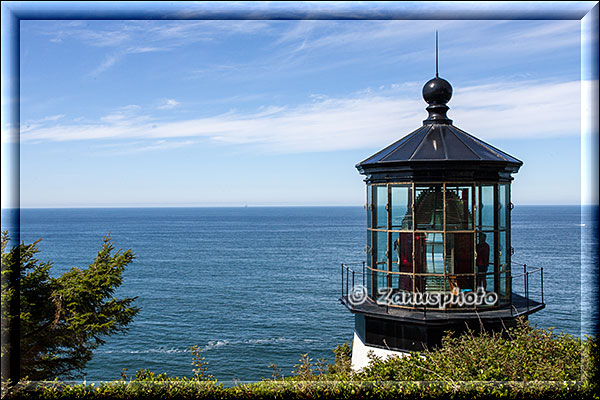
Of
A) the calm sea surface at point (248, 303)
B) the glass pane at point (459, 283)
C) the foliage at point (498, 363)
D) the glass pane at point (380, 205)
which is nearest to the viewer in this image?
the foliage at point (498, 363)

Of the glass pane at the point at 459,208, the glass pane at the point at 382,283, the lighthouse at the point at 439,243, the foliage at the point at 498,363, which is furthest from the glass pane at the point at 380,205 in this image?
the foliage at the point at 498,363

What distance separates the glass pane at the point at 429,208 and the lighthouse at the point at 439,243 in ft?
0.04

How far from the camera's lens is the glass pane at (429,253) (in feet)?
25.1

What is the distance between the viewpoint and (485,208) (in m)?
7.78

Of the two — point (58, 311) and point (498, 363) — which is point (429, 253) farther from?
point (58, 311)

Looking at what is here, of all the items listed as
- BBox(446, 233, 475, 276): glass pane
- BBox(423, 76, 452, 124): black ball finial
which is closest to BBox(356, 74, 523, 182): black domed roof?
BBox(423, 76, 452, 124): black ball finial

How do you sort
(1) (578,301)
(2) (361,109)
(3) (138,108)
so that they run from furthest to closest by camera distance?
(3) (138,108) → (1) (578,301) → (2) (361,109)

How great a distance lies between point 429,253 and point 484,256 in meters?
0.82

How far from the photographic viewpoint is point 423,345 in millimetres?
7547

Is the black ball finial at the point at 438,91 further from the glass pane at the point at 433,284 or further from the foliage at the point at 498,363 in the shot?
the foliage at the point at 498,363

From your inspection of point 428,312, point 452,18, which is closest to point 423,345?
point 428,312

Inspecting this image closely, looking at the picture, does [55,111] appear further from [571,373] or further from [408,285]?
[571,373]

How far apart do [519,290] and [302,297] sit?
1378cm

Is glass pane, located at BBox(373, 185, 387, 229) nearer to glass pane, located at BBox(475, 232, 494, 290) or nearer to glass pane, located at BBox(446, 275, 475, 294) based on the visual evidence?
glass pane, located at BBox(446, 275, 475, 294)
